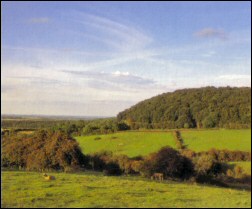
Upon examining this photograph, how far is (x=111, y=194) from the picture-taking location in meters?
12.9

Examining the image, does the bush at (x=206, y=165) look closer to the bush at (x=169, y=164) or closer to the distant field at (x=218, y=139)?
the distant field at (x=218, y=139)

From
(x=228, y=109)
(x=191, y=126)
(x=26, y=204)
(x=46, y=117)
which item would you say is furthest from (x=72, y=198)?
(x=46, y=117)

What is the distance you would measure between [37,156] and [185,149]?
7.39 meters

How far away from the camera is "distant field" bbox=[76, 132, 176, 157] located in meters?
16.3

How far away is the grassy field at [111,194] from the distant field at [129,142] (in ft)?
6.15

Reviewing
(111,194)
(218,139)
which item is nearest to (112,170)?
(111,194)

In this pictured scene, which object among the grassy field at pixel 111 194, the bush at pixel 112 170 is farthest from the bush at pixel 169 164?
the bush at pixel 112 170

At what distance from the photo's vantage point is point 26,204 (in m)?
10.5

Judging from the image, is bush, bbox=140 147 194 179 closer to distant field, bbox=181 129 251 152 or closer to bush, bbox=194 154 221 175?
bush, bbox=194 154 221 175

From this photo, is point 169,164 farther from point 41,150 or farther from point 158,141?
point 41,150

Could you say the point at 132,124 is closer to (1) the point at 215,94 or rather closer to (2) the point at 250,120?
(1) the point at 215,94

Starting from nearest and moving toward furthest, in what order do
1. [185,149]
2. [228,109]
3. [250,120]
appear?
[250,120], [228,109], [185,149]

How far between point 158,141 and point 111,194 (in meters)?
4.32

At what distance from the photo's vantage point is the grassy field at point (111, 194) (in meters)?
11.1
